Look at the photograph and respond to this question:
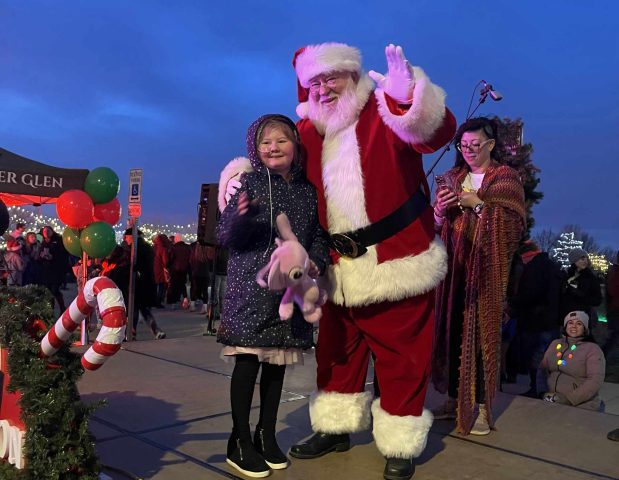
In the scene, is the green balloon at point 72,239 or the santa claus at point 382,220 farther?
the green balloon at point 72,239

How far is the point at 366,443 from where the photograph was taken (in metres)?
3.15

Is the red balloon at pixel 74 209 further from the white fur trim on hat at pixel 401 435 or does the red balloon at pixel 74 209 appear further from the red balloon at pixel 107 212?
the white fur trim on hat at pixel 401 435

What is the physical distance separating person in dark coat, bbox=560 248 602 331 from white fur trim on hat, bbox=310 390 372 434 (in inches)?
161

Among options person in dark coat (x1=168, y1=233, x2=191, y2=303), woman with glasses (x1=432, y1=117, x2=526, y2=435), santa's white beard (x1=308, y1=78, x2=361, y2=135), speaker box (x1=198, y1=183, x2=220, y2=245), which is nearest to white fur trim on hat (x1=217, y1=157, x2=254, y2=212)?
santa's white beard (x1=308, y1=78, x2=361, y2=135)

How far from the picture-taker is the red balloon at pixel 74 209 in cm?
689

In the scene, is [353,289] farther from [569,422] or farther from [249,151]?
[569,422]

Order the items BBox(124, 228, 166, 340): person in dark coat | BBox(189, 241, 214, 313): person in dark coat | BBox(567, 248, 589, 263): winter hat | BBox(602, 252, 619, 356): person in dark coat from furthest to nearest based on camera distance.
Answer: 1. BBox(189, 241, 214, 313): person in dark coat
2. BBox(124, 228, 166, 340): person in dark coat
3. BBox(602, 252, 619, 356): person in dark coat
4. BBox(567, 248, 589, 263): winter hat

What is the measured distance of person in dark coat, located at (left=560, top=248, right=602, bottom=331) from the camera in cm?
623

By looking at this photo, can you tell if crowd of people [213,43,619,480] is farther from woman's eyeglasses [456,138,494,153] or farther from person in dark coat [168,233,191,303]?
person in dark coat [168,233,191,303]

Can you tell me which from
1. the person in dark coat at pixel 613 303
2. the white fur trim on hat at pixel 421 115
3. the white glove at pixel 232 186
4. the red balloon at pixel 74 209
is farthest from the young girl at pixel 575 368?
the red balloon at pixel 74 209

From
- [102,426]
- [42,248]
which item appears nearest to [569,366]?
[102,426]

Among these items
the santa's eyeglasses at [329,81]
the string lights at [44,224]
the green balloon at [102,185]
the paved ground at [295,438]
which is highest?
the string lights at [44,224]

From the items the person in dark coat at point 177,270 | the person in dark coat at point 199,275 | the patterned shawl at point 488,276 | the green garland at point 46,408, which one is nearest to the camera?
the green garland at point 46,408

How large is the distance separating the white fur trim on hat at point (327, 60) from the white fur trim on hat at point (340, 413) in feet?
5.02
